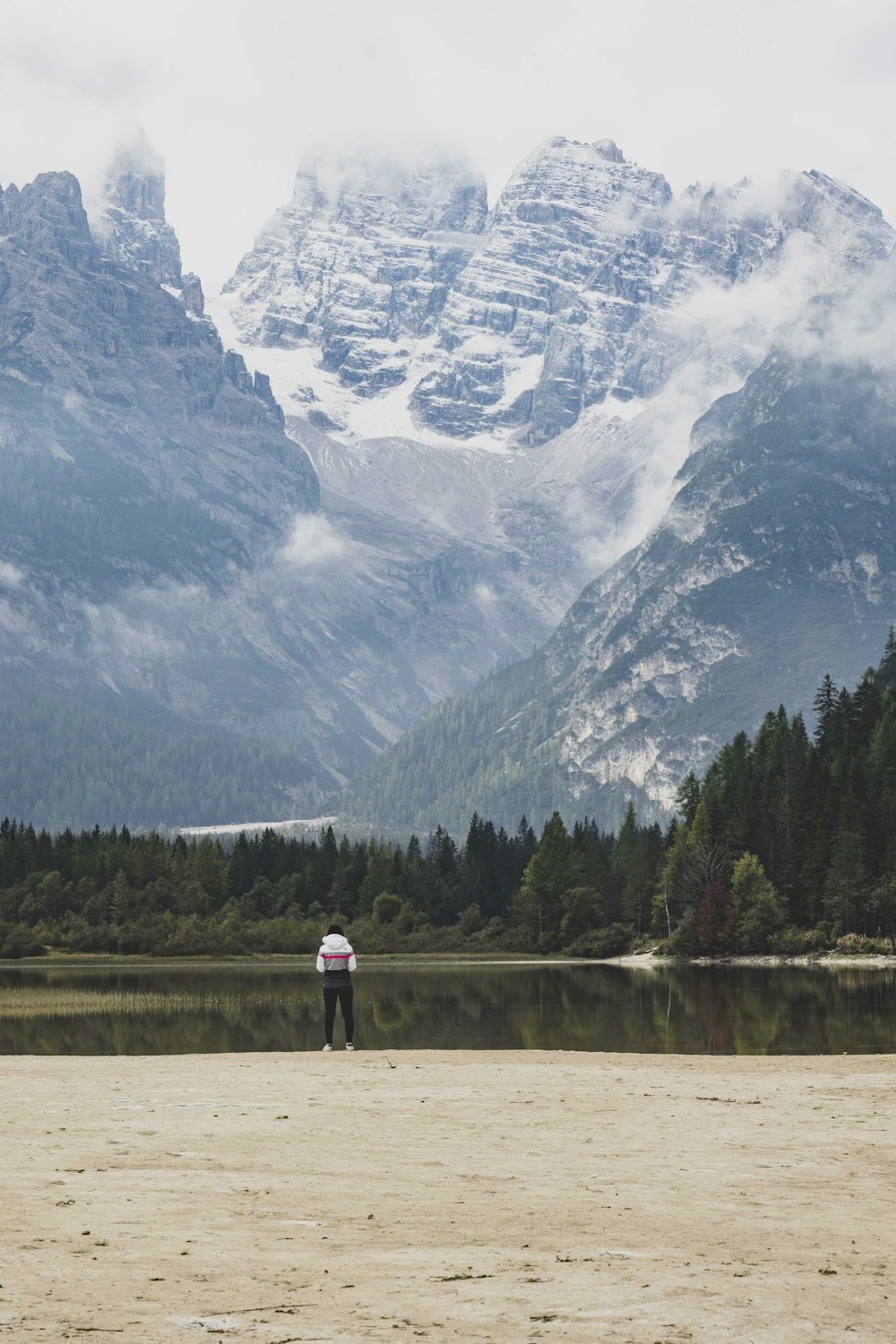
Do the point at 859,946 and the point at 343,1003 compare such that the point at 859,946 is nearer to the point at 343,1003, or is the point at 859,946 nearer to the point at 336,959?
the point at 343,1003

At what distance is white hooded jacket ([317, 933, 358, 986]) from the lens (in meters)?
50.1

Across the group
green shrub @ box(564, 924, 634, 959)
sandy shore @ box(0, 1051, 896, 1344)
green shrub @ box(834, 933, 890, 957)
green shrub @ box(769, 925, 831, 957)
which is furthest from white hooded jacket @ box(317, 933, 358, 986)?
green shrub @ box(564, 924, 634, 959)

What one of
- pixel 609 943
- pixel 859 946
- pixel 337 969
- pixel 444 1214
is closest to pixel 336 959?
pixel 337 969

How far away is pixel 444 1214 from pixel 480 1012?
5978 cm

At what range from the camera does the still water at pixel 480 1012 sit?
201ft

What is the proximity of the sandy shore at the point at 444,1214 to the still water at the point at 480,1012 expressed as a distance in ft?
72.7

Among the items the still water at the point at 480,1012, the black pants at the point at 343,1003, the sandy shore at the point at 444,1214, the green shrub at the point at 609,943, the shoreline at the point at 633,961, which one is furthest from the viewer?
the green shrub at the point at 609,943

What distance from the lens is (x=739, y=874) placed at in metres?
169

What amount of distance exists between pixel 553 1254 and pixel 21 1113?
1444 cm

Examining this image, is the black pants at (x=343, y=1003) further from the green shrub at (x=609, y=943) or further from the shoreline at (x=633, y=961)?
the green shrub at (x=609, y=943)

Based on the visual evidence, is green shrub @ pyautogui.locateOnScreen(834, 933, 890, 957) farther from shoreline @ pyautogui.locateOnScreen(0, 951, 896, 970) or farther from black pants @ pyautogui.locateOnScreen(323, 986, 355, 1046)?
black pants @ pyautogui.locateOnScreen(323, 986, 355, 1046)

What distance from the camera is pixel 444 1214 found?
24.0 m

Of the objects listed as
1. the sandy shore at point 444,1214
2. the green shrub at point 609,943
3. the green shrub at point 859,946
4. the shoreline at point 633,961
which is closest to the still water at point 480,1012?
the shoreline at point 633,961

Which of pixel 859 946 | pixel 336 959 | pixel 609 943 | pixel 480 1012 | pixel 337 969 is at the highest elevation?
pixel 609 943
